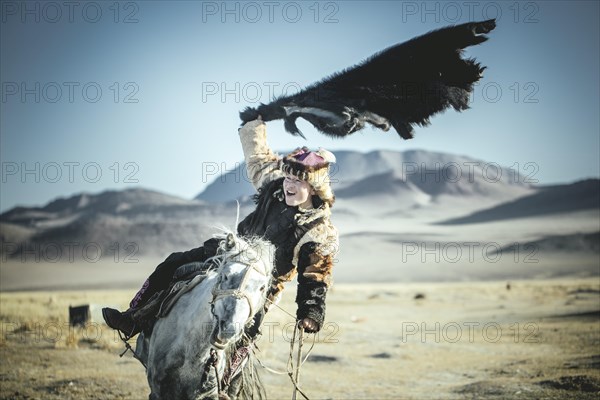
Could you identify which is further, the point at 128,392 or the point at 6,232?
the point at 6,232

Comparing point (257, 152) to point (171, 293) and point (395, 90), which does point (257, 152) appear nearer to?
point (395, 90)

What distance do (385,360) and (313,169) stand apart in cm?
954

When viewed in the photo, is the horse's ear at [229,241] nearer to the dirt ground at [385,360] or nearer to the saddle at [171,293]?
the saddle at [171,293]

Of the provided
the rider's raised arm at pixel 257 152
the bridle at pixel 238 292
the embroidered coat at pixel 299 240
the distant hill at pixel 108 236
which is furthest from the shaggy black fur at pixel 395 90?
the distant hill at pixel 108 236

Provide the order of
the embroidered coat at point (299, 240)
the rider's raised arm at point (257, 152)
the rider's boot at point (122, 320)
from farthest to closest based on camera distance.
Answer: the rider's raised arm at point (257, 152)
the rider's boot at point (122, 320)
the embroidered coat at point (299, 240)

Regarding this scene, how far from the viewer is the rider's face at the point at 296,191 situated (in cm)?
444

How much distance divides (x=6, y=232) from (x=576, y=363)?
105733mm

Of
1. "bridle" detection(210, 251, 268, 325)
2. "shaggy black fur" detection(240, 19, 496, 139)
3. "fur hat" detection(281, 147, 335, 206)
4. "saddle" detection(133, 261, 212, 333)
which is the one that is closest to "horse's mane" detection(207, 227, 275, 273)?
"bridle" detection(210, 251, 268, 325)

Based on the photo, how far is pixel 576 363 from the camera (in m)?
11.0

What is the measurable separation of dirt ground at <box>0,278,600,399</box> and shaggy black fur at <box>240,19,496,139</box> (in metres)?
2.08

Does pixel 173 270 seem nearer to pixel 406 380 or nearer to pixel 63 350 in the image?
pixel 406 380

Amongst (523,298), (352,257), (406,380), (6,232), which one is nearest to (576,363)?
(406,380)

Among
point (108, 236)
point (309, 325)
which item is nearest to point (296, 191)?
point (309, 325)

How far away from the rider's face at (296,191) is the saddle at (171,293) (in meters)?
0.89
